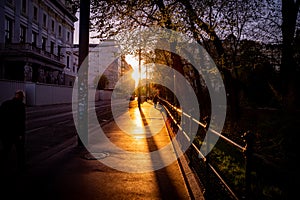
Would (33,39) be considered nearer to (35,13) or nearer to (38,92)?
(35,13)

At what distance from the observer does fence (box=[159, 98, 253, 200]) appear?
2.69 metres

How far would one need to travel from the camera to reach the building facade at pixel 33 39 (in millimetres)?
31094

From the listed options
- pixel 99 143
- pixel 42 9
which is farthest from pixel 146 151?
pixel 42 9

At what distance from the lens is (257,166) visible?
2.46 metres

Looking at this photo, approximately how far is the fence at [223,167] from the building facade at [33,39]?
91.3ft

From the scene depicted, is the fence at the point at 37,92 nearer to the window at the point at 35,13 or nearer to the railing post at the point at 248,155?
the window at the point at 35,13

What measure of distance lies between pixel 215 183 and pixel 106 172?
7.62 feet

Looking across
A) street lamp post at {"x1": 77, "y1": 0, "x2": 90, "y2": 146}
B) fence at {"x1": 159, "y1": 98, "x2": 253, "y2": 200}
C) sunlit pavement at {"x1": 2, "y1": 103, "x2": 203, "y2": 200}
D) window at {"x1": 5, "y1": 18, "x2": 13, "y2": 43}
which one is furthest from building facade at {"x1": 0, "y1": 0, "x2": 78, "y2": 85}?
sunlit pavement at {"x1": 2, "y1": 103, "x2": 203, "y2": 200}

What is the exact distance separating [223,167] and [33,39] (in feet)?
123

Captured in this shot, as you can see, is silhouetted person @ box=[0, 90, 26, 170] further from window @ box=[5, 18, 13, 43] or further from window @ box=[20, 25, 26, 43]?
window @ box=[20, 25, 26, 43]

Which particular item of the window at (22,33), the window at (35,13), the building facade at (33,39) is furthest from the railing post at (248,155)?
the window at (35,13)

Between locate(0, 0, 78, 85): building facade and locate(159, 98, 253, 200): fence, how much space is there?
2784 cm

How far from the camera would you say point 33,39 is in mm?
37594

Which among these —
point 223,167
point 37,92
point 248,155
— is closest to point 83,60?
point 223,167
